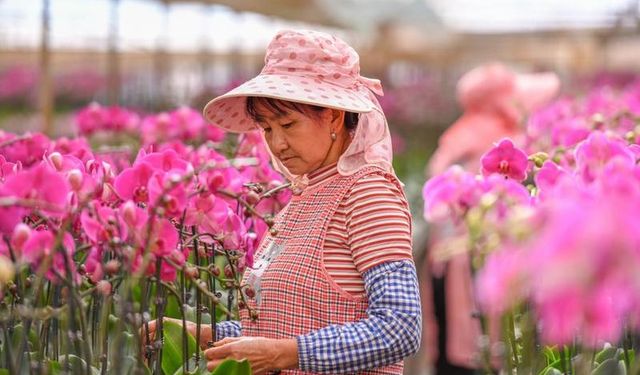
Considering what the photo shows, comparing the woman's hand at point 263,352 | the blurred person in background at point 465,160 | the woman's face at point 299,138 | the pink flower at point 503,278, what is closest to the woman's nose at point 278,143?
the woman's face at point 299,138

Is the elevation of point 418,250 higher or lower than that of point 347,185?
lower

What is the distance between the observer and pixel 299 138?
1.95m

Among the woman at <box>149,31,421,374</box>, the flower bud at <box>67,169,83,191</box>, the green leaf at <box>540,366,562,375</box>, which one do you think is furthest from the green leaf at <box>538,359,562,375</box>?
the flower bud at <box>67,169,83,191</box>

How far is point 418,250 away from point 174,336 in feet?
11.5

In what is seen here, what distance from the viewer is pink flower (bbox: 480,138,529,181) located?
220cm

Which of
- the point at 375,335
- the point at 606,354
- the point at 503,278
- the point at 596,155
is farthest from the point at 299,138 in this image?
the point at 503,278

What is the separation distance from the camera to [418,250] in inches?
219

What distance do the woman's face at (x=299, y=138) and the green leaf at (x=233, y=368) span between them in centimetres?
38

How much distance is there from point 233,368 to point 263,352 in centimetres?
6

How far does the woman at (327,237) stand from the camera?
5.81 feet

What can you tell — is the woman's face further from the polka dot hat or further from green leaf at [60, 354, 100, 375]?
green leaf at [60, 354, 100, 375]

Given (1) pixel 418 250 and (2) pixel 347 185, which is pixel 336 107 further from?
(1) pixel 418 250

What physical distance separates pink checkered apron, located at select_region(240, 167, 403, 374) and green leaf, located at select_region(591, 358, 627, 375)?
370mm

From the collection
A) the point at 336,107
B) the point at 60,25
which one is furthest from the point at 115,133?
the point at 60,25
